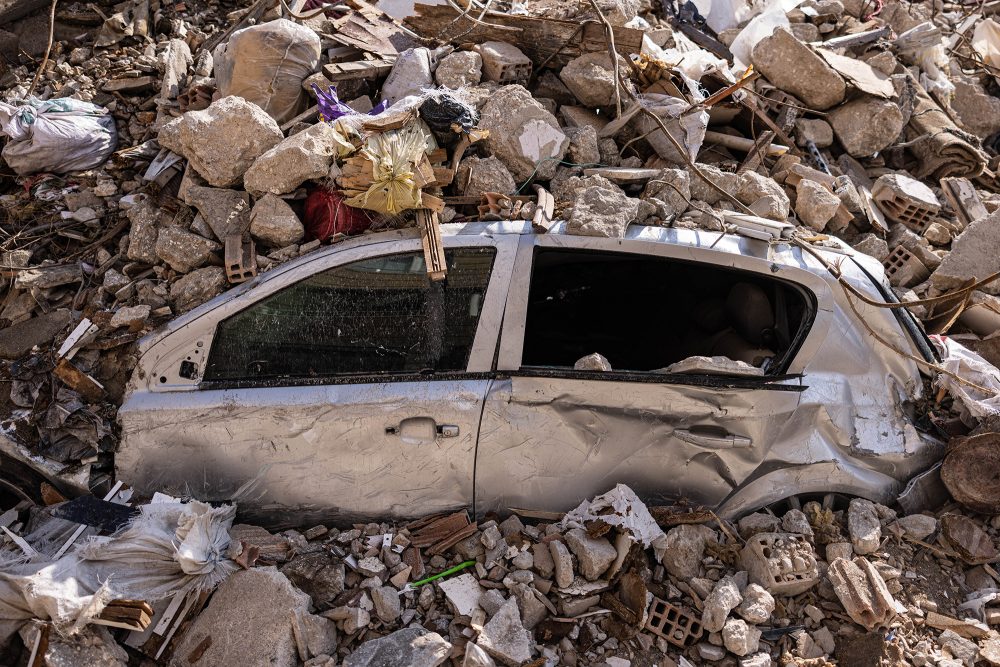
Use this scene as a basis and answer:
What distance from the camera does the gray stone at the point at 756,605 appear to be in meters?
3.19

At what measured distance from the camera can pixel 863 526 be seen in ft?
11.5

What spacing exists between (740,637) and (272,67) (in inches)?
151

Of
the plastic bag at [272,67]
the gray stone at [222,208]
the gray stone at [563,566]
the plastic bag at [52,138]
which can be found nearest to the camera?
the gray stone at [563,566]

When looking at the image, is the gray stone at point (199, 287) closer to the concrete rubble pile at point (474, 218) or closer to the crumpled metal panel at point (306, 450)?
the concrete rubble pile at point (474, 218)

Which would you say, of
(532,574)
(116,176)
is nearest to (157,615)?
(532,574)

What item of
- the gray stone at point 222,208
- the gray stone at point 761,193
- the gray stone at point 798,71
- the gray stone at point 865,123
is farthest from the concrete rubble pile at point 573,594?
the gray stone at point 798,71

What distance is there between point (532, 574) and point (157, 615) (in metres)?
1.60

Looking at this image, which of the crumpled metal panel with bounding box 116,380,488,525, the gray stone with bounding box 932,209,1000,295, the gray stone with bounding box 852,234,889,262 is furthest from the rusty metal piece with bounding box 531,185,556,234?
the gray stone with bounding box 932,209,1000,295

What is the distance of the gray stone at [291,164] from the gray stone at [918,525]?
325 cm

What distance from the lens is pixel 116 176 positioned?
429 centimetres

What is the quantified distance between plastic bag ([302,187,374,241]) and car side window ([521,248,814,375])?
0.89 meters

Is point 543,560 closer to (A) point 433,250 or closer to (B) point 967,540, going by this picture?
(A) point 433,250

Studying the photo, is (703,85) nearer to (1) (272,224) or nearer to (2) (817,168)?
(2) (817,168)

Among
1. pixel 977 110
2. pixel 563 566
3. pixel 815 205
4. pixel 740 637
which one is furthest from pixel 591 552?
pixel 977 110
